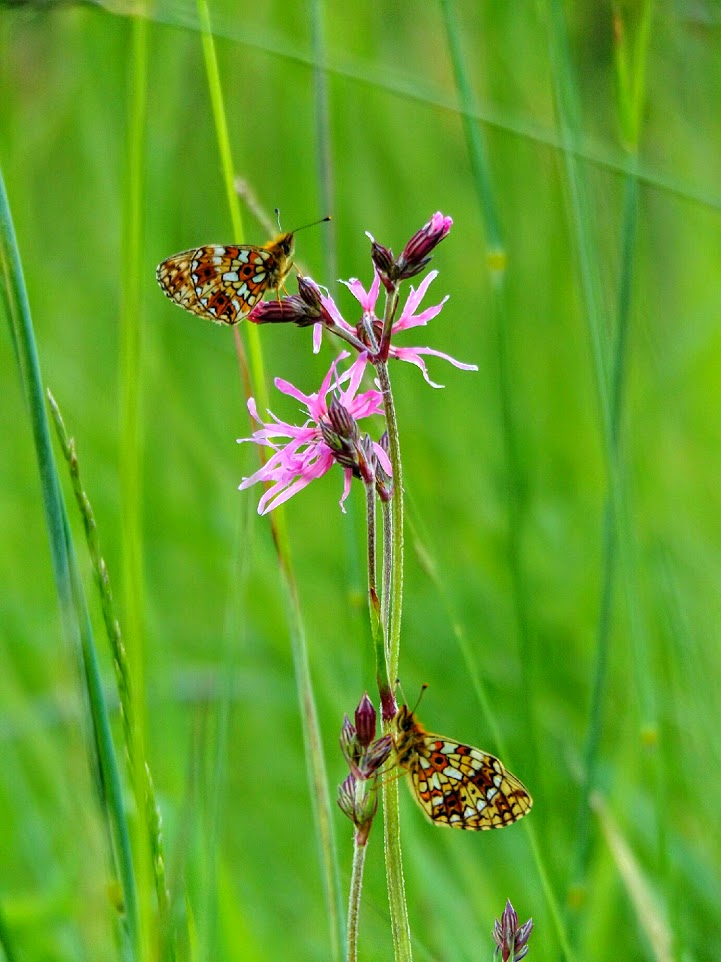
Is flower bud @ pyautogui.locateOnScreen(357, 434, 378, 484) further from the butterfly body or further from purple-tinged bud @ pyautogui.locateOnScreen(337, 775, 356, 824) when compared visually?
the butterfly body

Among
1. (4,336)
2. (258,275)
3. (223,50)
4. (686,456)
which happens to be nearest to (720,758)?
(258,275)

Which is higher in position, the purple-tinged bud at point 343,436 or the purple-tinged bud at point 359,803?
the purple-tinged bud at point 343,436

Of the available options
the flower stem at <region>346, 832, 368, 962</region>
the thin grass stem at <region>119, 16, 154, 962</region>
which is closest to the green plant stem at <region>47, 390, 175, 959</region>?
the thin grass stem at <region>119, 16, 154, 962</region>

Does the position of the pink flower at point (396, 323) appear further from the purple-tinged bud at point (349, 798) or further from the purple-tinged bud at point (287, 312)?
the purple-tinged bud at point (349, 798)

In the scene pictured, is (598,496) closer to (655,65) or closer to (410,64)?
(655,65)

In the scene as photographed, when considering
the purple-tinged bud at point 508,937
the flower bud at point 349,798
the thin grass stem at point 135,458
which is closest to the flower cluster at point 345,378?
the thin grass stem at point 135,458
